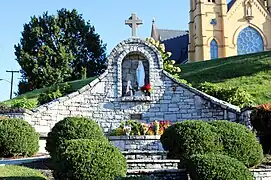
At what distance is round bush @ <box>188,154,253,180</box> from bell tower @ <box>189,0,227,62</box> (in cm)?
4007

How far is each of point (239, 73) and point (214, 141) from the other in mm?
17288

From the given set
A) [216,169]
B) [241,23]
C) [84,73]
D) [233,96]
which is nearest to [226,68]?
[233,96]

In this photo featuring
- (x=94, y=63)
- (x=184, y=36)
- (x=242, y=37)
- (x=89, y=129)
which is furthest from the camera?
(x=184, y=36)

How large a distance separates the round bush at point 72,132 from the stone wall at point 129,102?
476 cm

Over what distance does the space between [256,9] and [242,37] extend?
12.5 ft

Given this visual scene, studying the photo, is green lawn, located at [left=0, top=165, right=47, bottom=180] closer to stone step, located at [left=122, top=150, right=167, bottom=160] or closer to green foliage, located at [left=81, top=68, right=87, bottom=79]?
stone step, located at [left=122, top=150, right=167, bottom=160]

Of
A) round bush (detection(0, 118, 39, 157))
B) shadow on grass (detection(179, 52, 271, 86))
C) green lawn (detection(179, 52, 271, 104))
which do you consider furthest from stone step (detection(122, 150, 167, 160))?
shadow on grass (detection(179, 52, 271, 86))

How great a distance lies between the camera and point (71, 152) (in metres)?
7.75

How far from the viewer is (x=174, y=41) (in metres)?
54.8

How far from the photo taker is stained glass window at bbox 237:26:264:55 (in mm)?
48219

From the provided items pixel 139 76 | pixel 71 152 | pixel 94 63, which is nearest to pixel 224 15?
pixel 94 63

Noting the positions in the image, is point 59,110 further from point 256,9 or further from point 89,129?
point 256,9

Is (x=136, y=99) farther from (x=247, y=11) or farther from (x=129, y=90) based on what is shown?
(x=247, y=11)

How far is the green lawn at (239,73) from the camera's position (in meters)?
22.9
